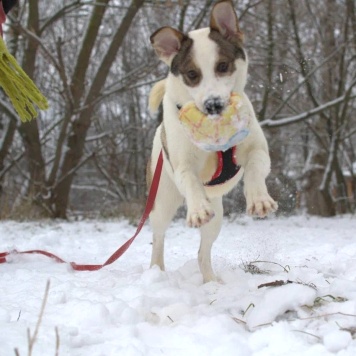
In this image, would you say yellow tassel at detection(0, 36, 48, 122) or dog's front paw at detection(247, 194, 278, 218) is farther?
yellow tassel at detection(0, 36, 48, 122)

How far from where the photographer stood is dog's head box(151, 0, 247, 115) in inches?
106

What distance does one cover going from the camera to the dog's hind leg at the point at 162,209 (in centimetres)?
353

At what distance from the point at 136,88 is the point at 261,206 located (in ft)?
34.8

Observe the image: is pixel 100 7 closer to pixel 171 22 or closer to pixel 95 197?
pixel 171 22

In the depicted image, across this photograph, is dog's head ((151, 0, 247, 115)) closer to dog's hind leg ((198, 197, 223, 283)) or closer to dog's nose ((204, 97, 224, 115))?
dog's nose ((204, 97, 224, 115))

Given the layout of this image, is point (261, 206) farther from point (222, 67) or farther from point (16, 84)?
point (16, 84)

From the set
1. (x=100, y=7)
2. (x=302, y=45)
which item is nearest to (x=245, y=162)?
(x=100, y=7)

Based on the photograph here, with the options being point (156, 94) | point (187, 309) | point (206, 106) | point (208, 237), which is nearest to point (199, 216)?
point (187, 309)

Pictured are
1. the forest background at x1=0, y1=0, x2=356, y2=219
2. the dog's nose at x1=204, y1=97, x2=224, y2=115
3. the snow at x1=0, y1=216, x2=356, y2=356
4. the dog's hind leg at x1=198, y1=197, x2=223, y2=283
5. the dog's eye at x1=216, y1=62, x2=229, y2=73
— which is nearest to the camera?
the snow at x1=0, y1=216, x2=356, y2=356

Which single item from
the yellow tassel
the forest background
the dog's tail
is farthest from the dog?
the forest background

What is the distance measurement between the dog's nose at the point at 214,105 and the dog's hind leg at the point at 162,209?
37.3 inches

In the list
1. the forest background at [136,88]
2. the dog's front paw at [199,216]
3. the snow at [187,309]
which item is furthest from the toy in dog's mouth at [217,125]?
the forest background at [136,88]

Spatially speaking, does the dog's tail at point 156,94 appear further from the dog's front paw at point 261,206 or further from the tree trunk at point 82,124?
the tree trunk at point 82,124

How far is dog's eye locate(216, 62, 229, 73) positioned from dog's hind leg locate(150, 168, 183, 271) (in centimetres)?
95
